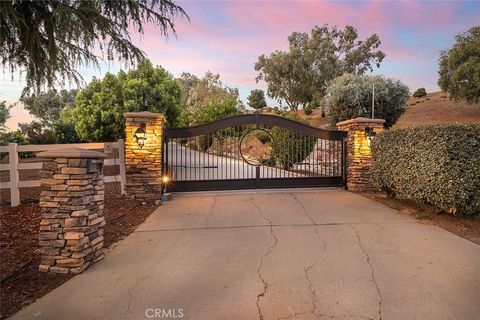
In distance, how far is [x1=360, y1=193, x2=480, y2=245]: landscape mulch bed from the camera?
5.24 metres

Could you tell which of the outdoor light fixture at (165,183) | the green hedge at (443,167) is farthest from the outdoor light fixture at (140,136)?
the green hedge at (443,167)

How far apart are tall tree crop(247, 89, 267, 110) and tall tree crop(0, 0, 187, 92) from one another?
47586 mm

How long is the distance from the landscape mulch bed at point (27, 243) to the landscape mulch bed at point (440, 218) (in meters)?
5.31

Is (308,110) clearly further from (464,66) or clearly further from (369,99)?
(369,99)

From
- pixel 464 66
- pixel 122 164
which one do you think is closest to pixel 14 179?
pixel 122 164

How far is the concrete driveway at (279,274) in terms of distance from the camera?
2852 mm

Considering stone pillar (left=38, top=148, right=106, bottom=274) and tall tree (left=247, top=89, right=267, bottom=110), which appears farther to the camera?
tall tree (left=247, top=89, right=267, bottom=110)

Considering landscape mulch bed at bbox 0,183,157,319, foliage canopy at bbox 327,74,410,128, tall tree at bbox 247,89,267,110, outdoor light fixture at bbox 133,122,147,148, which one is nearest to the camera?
landscape mulch bed at bbox 0,183,157,319

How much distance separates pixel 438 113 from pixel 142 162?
32852 millimetres

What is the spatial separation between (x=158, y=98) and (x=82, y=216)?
10.5 m

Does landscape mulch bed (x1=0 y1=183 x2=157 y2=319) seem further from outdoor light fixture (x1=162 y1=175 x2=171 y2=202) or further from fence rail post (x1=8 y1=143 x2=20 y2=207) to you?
outdoor light fixture (x1=162 y1=175 x2=171 y2=202)

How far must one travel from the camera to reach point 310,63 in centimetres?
3572

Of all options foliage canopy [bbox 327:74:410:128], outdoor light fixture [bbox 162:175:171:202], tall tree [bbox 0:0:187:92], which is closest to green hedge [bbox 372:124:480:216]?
tall tree [bbox 0:0:187:92]

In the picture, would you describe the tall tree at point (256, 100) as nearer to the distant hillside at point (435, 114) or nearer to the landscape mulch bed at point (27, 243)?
the distant hillside at point (435, 114)
